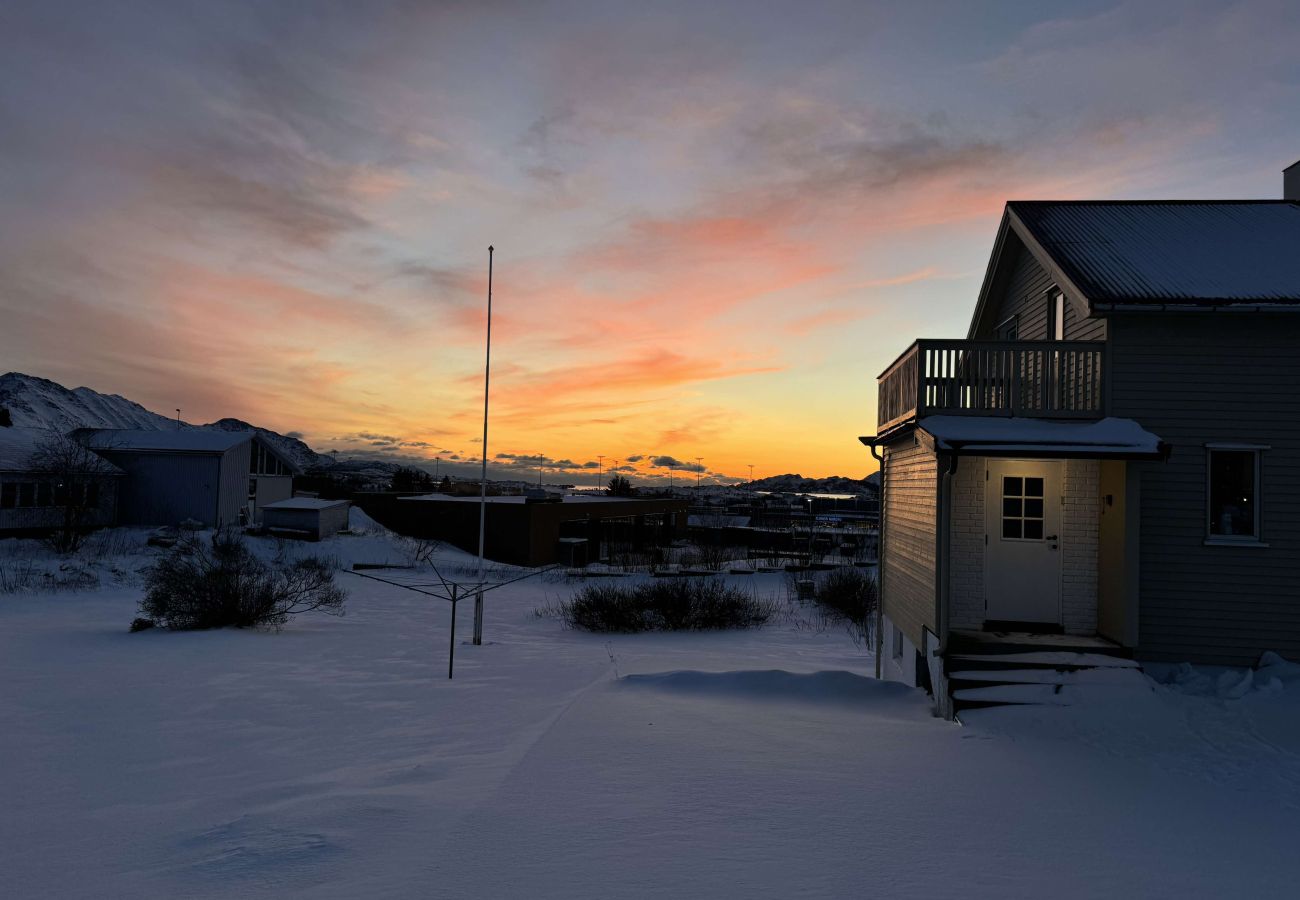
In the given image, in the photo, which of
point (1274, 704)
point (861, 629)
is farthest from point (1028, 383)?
point (861, 629)

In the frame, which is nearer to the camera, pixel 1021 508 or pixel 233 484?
pixel 1021 508

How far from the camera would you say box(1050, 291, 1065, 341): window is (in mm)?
13039

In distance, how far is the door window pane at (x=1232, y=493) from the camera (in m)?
11.2

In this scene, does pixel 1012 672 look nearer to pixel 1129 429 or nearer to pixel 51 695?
pixel 1129 429

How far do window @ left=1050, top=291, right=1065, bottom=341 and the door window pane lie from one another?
2963mm

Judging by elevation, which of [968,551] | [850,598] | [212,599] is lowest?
[850,598]

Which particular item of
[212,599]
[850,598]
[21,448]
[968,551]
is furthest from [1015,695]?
[21,448]

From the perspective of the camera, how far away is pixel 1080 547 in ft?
37.1

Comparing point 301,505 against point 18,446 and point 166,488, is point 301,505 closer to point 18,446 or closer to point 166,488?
point 166,488

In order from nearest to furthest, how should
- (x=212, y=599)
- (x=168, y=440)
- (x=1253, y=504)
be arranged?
(x=1253, y=504) < (x=212, y=599) < (x=168, y=440)

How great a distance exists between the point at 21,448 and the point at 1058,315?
128ft

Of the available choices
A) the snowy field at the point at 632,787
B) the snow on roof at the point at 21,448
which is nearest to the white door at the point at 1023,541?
the snowy field at the point at 632,787

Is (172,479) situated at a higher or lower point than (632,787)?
higher

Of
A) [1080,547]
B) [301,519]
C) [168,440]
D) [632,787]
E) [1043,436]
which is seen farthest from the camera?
[168,440]
